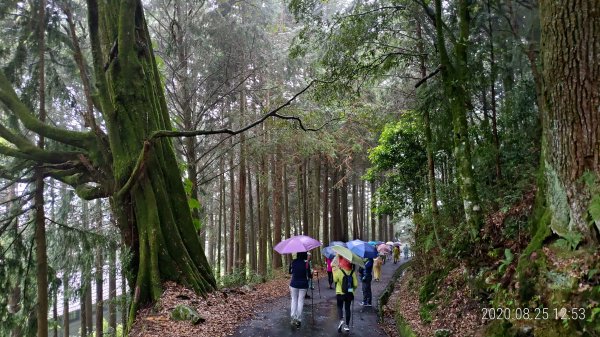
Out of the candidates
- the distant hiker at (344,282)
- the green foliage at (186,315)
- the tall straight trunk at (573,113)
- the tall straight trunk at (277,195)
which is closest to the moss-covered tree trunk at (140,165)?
the green foliage at (186,315)

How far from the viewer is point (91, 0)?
1085 centimetres

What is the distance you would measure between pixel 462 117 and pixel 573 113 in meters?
3.06

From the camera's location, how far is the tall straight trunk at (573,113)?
473 centimetres

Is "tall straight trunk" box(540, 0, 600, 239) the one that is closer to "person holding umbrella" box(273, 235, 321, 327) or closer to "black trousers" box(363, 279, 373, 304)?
"person holding umbrella" box(273, 235, 321, 327)

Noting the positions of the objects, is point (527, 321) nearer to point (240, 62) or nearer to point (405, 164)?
point (405, 164)

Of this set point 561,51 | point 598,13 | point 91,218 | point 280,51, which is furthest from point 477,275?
point 91,218

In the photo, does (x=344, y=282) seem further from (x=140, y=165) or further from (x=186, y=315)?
(x=140, y=165)

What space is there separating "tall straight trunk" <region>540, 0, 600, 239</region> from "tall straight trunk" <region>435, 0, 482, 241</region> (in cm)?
244

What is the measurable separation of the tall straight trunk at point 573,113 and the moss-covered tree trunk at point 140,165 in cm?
741

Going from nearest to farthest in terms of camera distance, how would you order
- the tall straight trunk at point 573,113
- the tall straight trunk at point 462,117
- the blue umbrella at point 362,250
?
the tall straight trunk at point 573,113 < the tall straight trunk at point 462,117 < the blue umbrella at point 362,250

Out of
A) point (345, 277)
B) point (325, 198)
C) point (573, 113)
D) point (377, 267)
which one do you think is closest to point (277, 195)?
point (325, 198)

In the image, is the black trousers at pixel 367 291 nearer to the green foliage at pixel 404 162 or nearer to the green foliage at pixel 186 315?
the green foliage at pixel 404 162

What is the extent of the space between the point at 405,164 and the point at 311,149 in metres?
4.36

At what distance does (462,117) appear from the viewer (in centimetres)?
793
